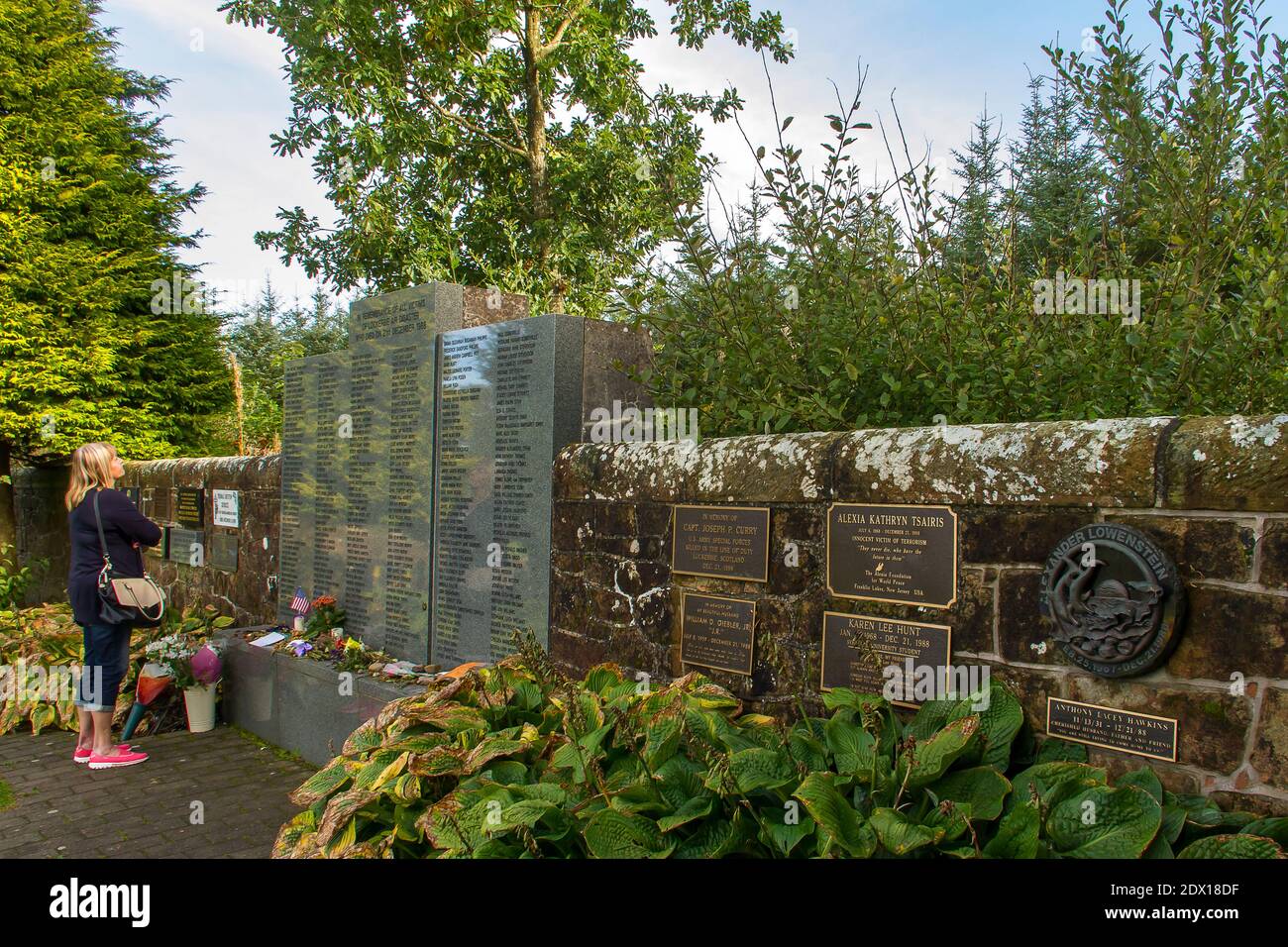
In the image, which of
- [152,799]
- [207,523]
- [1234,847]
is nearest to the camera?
[1234,847]

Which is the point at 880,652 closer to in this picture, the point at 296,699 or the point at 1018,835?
the point at 1018,835

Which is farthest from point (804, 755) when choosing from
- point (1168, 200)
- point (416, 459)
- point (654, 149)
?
point (654, 149)

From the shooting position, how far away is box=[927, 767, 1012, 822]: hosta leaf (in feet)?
7.72

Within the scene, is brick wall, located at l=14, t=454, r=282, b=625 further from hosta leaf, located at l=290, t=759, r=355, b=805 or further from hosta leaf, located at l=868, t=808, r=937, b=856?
hosta leaf, located at l=868, t=808, r=937, b=856

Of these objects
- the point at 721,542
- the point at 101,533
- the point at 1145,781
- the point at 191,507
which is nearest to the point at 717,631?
the point at 721,542

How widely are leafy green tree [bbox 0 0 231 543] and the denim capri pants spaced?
6243 millimetres

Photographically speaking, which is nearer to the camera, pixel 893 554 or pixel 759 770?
pixel 759 770

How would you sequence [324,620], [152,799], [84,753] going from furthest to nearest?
1. [324,620]
2. [84,753]
3. [152,799]

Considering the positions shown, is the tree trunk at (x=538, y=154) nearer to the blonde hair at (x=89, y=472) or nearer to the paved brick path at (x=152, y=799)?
the blonde hair at (x=89, y=472)

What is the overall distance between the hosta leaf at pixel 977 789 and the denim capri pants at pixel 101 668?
216 inches

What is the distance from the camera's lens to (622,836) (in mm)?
2570

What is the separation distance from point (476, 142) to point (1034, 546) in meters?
10.9
